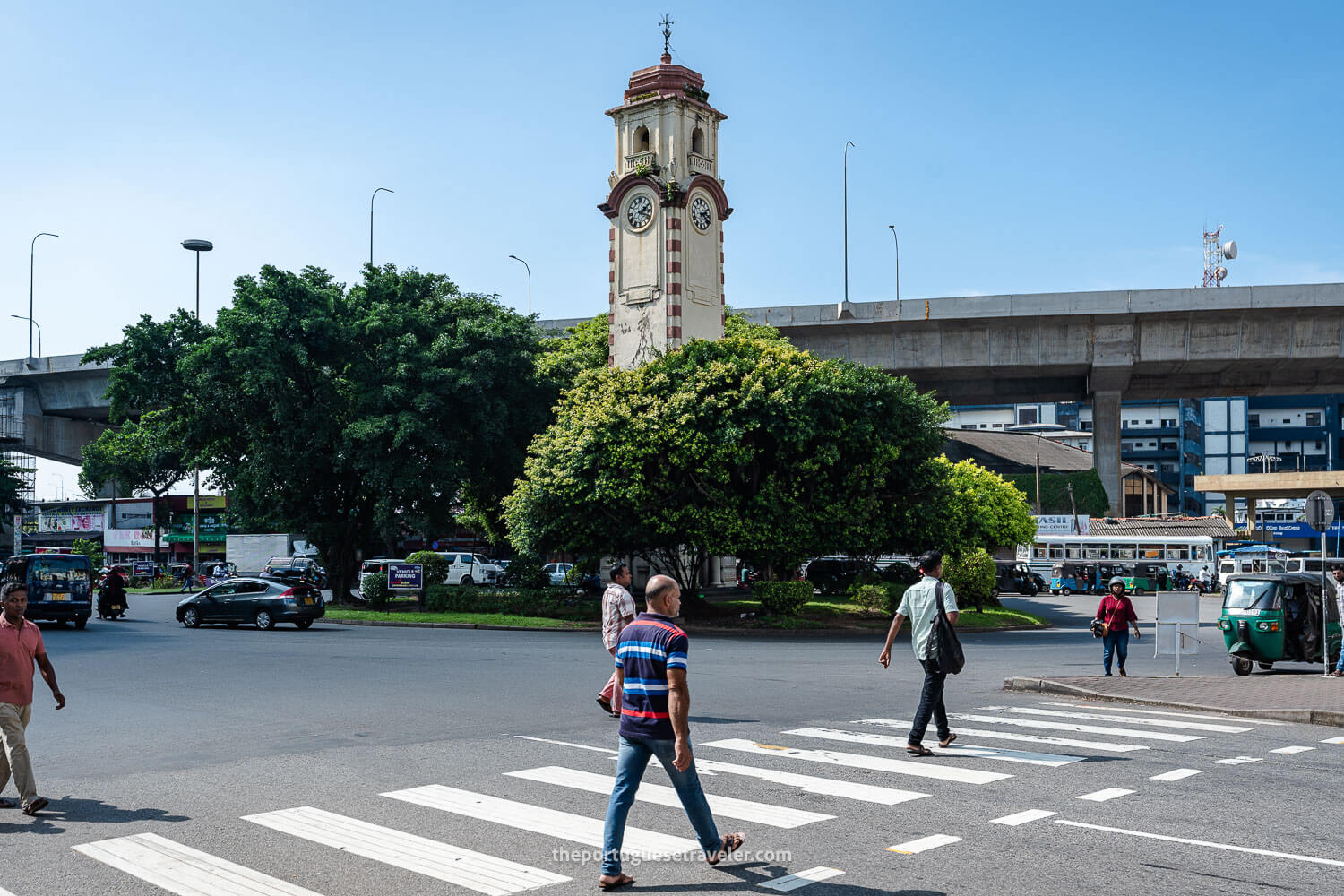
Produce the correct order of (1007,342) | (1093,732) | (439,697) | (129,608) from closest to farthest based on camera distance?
(1093,732), (439,697), (129,608), (1007,342)

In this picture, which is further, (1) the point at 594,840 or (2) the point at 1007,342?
(2) the point at 1007,342

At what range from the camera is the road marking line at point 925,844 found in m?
7.39

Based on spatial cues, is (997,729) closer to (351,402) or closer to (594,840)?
(594,840)

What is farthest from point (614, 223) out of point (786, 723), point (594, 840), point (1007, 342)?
point (594, 840)

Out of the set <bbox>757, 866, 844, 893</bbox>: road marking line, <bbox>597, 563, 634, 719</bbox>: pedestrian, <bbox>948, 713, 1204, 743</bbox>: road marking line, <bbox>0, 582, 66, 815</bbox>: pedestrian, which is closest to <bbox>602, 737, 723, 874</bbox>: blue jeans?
<bbox>757, 866, 844, 893</bbox>: road marking line

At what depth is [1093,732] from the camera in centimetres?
1245

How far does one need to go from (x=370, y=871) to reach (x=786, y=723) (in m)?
6.90

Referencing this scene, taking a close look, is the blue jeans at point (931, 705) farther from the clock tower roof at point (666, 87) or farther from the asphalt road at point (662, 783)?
the clock tower roof at point (666, 87)

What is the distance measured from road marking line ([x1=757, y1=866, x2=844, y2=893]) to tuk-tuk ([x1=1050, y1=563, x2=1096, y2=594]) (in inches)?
2164

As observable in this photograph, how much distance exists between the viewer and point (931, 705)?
436 inches

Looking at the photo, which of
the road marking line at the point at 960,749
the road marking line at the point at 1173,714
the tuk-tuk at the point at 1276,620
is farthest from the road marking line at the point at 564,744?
the tuk-tuk at the point at 1276,620

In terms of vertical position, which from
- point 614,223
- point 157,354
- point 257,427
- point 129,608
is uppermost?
point 614,223

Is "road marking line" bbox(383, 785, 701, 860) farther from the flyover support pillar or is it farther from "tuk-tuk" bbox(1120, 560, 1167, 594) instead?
"tuk-tuk" bbox(1120, 560, 1167, 594)

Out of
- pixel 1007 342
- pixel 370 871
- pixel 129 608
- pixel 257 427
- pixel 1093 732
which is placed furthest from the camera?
pixel 1007 342
